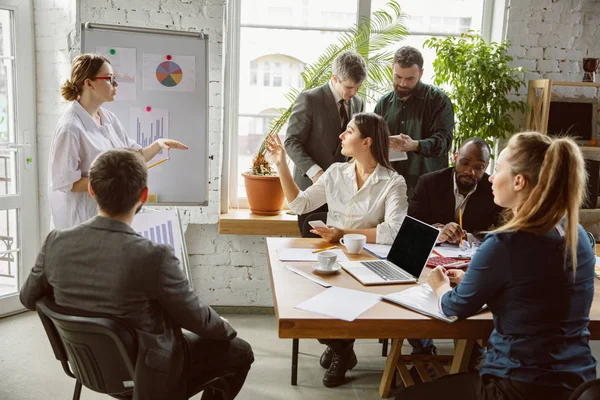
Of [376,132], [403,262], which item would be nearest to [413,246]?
[403,262]

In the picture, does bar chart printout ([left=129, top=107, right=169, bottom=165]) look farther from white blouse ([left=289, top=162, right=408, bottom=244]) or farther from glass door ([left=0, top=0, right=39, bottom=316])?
white blouse ([left=289, top=162, right=408, bottom=244])

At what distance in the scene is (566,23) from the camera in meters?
3.80

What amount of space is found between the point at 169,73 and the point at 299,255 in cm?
172

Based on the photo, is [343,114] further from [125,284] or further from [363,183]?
[125,284]

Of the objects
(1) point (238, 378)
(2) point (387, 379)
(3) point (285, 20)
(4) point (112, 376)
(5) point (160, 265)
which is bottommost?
(2) point (387, 379)

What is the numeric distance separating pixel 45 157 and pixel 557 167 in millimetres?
3158

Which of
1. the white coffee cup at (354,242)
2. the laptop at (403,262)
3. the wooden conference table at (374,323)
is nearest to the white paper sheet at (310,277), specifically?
the wooden conference table at (374,323)

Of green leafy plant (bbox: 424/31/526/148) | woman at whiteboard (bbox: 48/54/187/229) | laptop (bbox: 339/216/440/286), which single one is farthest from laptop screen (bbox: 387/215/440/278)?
green leafy plant (bbox: 424/31/526/148)

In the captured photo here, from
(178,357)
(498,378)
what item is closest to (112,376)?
(178,357)

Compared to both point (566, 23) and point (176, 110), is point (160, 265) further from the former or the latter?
point (566, 23)

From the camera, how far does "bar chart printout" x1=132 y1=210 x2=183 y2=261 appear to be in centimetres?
231

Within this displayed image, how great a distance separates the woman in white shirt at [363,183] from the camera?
271cm

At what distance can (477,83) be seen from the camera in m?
3.57

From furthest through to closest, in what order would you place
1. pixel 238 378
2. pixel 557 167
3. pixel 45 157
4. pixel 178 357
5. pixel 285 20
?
1. pixel 285 20
2. pixel 45 157
3. pixel 238 378
4. pixel 178 357
5. pixel 557 167
